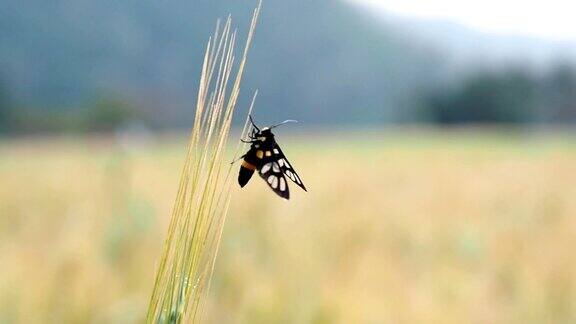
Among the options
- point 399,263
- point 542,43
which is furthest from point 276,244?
point 542,43

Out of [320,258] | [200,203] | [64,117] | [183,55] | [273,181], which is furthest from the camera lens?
[183,55]

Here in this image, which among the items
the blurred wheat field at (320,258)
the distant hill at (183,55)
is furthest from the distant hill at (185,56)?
the blurred wheat field at (320,258)

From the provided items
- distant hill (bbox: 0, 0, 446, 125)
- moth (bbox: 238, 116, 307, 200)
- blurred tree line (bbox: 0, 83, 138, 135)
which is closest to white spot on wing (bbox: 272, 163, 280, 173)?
moth (bbox: 238, 116, 307, 200)

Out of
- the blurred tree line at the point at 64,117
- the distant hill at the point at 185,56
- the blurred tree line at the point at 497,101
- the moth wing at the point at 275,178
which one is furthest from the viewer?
the distant hill at the point at 185,56

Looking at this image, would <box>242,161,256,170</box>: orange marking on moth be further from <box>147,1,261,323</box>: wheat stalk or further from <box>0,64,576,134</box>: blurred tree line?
<box>0,64,576,134</box>: blurred tree line

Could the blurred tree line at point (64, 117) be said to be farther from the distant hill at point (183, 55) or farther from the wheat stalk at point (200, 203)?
the wheat stalk at point (200, 203)

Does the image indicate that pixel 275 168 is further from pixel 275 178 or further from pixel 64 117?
pixel 64 117

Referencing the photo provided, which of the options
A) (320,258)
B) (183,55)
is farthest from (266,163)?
(183,55)
